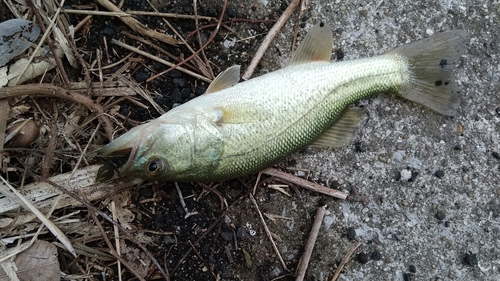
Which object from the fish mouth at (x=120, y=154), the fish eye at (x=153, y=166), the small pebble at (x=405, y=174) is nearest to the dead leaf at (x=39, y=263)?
the fish mouth at (x=120, y=154)

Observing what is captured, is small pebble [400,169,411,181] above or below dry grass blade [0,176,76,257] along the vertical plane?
below

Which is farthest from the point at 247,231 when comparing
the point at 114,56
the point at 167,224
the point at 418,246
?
the point at 114,56

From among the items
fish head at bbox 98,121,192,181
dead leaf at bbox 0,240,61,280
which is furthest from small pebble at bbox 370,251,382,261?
dead leaf at bbox 0,240,61,280

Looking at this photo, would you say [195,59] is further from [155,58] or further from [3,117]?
[3,117]

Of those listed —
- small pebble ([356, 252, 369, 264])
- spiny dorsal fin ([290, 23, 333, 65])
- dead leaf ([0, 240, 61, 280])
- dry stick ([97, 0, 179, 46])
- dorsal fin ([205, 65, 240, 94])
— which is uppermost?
dry stick ([97, 0, 179, 46])

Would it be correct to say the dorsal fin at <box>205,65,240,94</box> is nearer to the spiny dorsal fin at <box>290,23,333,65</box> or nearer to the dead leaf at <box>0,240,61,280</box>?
the spiny dorsal fin at <box>290,23,333,65</box>

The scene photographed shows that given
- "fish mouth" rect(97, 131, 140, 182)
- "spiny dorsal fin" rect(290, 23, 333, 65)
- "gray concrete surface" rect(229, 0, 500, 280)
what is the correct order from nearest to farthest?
"fish mouth" rect(97, 131, 140, 182), "spiny dorsal fin" rect(290, 23, 333, 65), "gray concrete surface" rect(229, 0, 500, 280)

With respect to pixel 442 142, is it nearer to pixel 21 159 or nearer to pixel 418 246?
pixel 418 246
